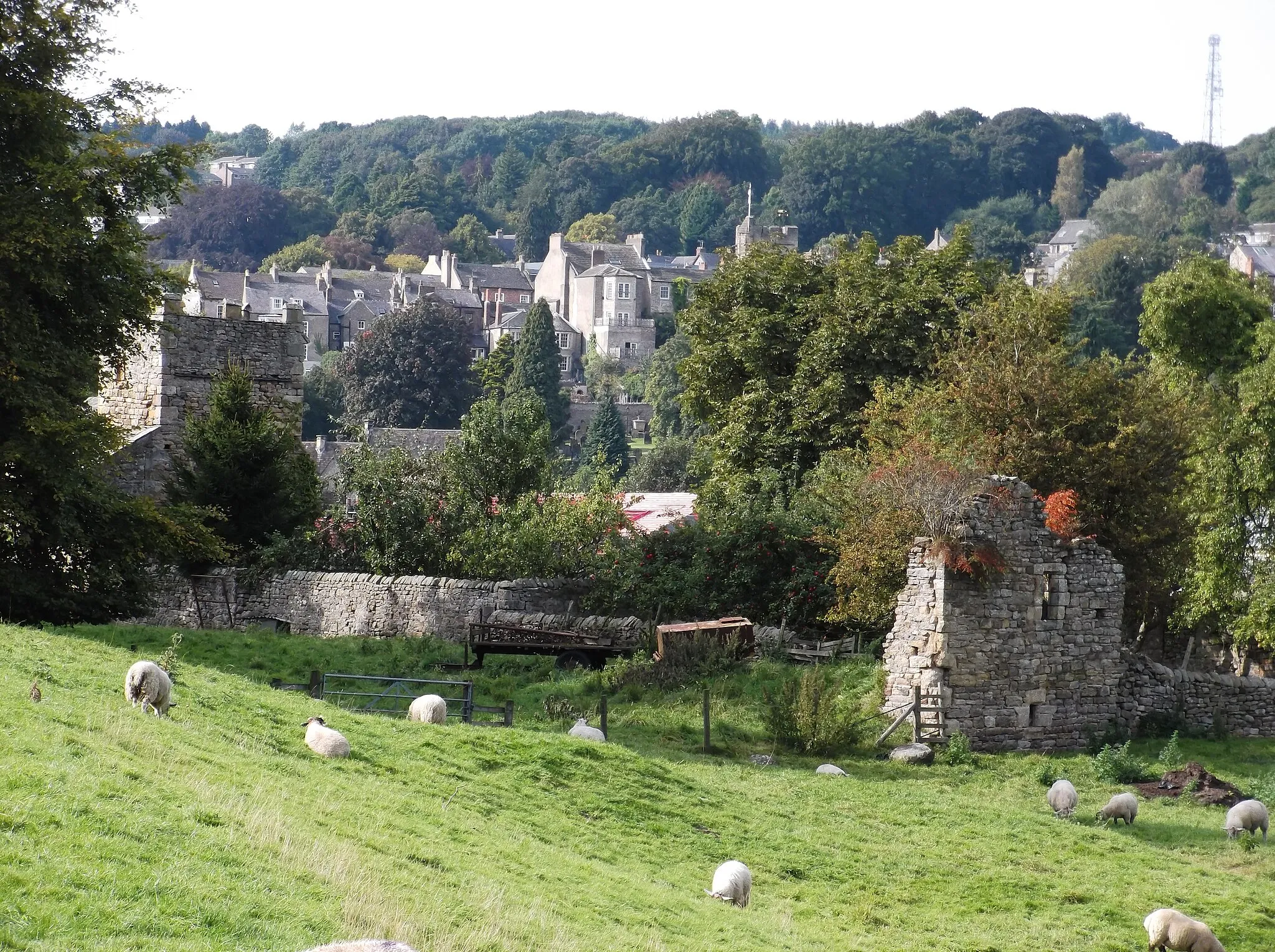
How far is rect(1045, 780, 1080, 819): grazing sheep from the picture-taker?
18.4 meters

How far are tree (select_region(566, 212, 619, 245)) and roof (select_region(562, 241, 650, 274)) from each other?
15400mm

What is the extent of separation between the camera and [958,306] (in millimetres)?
33406

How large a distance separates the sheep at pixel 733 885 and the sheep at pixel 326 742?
3795mm

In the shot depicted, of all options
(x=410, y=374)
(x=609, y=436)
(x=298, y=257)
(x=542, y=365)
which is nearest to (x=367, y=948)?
(x=410, y=374)

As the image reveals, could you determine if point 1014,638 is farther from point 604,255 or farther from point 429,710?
point 604,255

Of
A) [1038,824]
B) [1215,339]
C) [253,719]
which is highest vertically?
[1215,339]

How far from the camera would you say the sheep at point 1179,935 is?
13.6 metres

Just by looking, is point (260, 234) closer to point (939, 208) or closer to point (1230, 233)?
point (939, 208)

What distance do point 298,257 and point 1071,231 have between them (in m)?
84.4

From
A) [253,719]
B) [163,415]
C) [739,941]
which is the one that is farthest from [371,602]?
[739,941]

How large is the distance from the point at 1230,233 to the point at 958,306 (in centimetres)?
13558

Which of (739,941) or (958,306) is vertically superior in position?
(958,306)

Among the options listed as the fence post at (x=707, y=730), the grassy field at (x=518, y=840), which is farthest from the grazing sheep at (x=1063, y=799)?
the fence post at (x=707, y=730)

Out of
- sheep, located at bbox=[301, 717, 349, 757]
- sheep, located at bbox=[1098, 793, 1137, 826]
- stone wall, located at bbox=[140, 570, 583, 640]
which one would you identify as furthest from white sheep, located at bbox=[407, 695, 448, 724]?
stone wall, located at bbox=[140, 570, 583, 640]
